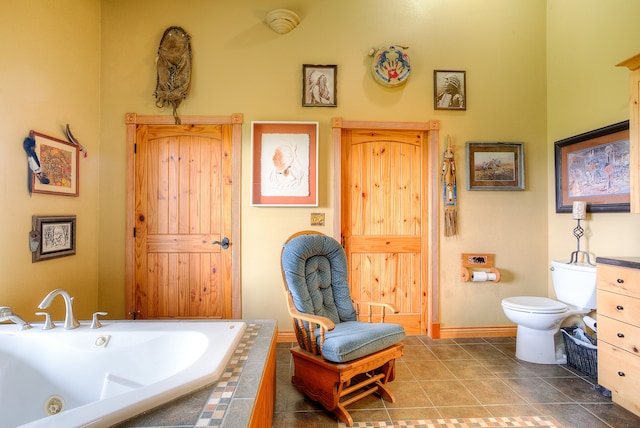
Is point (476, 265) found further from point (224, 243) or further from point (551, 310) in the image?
point (224, 243)

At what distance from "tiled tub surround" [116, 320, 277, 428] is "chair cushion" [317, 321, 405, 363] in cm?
40

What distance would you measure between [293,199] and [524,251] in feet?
7.47

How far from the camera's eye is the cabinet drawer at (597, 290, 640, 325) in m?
1.77

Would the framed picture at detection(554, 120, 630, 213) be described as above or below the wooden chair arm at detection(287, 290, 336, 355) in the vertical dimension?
above

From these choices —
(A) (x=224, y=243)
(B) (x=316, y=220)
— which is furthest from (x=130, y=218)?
(B) (x=316, y=220)

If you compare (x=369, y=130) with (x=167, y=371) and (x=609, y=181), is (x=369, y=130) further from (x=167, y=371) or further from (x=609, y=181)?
(x=167, y=371)

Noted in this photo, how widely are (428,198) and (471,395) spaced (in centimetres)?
→ 164

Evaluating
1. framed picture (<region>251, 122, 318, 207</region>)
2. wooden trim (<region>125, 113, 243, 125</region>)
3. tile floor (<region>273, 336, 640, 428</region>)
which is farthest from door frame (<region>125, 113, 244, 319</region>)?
tile floor (<region>273, 336, 640, 428</region>)

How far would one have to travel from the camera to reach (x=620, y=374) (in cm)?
184

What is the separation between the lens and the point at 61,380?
61.8 inches

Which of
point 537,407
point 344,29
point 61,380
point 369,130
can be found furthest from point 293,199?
point 537,407

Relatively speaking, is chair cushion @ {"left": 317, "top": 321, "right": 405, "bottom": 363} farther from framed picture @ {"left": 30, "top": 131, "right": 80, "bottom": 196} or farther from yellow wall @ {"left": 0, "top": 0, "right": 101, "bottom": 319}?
framed picture @ {"left": 30, "top": 131, "right": 80, "bottom": 196}

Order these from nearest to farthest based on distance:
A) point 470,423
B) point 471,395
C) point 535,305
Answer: point 470,423
point 471,395
point 535,305

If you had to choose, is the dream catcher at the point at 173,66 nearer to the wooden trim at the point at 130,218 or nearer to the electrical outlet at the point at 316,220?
the wooden trim at the point at 130,218
